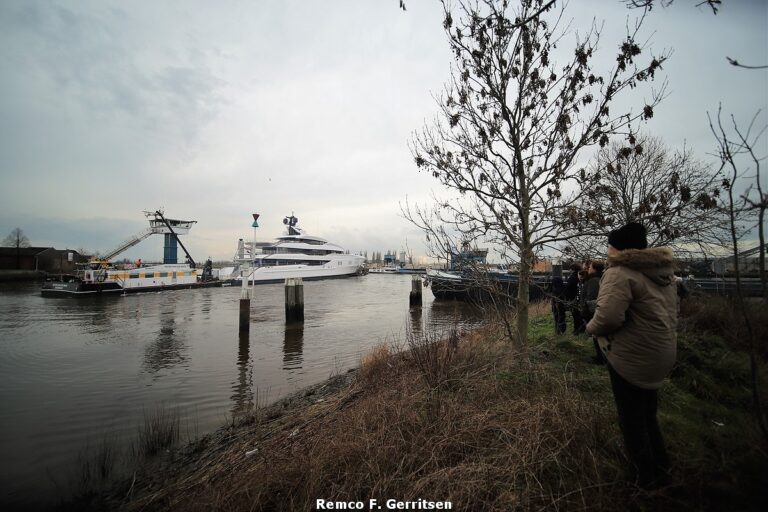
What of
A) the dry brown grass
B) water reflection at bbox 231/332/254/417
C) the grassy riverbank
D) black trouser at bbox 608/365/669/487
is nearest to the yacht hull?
water reflection at bbox 231/332/254/417

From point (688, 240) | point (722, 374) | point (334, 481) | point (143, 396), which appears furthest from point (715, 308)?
point (143, 396)

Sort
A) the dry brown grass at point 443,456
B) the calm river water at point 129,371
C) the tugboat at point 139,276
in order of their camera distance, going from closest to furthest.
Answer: the dry brown grass at point 443,456 < the calm river water at point 129,371 < the tugboat at point 139,276

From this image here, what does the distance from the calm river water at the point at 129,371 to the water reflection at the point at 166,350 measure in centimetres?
4

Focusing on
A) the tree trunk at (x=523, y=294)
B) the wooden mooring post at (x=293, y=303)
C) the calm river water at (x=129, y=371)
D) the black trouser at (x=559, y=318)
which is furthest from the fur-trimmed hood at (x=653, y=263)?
the wooden mooring post at (x=293, y=303)

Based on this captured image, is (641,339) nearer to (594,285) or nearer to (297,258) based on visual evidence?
(594,285)

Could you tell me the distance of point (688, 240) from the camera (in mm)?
5719

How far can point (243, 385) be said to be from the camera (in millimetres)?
7547

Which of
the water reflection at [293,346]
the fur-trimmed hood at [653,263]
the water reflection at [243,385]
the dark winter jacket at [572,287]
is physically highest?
the fur-trimmed hood at [653,263]

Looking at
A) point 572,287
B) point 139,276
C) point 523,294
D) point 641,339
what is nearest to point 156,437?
point 523,294

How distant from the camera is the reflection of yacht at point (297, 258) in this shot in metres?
46.7

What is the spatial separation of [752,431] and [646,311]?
88 centimetres

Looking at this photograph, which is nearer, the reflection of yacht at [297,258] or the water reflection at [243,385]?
the water reflection at [243,385]

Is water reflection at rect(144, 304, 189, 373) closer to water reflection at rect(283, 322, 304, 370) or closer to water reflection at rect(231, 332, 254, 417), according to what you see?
water reflection at rect(231, 332, 254, 417)

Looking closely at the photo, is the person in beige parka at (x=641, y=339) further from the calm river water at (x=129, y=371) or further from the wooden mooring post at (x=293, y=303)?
the wooden mooring post at (x=293, y=303)
